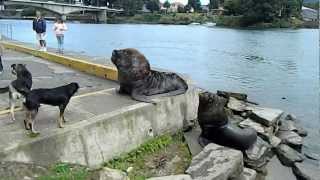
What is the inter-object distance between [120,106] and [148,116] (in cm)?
68

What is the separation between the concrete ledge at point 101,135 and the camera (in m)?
7.79

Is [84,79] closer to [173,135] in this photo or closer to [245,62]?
[173,135]

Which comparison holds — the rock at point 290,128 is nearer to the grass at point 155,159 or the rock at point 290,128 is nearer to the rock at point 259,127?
the rock at point 259,127

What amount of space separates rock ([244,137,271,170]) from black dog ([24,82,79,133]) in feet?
15.3

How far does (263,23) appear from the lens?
278 ft

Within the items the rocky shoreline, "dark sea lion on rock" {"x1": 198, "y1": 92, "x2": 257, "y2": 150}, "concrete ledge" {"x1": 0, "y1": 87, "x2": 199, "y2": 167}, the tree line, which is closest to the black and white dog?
"concrete ledge" {"x1": 0, "y1": 87, "x2": 199, "y2": 167}

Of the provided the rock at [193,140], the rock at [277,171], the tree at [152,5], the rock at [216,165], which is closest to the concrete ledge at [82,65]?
the rock at [193,140]

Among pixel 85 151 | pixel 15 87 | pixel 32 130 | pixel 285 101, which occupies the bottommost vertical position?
pixel 285 101

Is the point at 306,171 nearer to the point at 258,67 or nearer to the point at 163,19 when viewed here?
the point at 258,67

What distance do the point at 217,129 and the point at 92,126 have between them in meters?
3.75

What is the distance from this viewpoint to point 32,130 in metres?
8.12

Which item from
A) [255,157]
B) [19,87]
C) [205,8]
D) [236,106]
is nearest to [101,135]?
[19,87]

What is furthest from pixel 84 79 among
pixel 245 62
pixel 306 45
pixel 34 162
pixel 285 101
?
pixel 306 45

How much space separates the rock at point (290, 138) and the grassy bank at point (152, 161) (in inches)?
147
